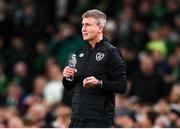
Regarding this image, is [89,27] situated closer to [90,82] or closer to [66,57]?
[90,82]

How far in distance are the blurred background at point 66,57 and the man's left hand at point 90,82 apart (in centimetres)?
381

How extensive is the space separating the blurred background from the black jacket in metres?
3.48

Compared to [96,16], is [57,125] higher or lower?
lower

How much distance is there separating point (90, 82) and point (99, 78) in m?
0.31

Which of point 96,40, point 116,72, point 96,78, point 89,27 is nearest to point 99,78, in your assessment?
point 96,78

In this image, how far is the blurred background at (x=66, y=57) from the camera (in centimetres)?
1382

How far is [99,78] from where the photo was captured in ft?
29.3

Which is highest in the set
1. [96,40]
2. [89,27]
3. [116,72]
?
[89,27]

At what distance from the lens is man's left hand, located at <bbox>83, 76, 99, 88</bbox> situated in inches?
341

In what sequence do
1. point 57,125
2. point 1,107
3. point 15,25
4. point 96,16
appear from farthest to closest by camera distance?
point 15,25
point 1,107
point 57,125
point 96,16

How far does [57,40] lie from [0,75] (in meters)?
1.50

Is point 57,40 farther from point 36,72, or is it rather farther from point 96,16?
point 96,16

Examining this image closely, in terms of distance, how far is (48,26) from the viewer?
1894cm

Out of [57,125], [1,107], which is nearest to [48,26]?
[1,107]
